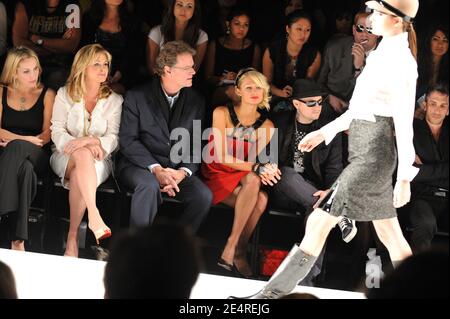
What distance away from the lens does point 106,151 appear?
5.93 metres

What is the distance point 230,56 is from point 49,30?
123 cm

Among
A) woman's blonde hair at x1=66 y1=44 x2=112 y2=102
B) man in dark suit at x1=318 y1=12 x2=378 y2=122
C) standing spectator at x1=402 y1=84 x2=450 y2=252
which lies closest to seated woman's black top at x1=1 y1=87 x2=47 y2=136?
woman's blonde hair at x1=66 y1=44 x2=112 y2=102

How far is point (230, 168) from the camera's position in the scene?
5969 mm

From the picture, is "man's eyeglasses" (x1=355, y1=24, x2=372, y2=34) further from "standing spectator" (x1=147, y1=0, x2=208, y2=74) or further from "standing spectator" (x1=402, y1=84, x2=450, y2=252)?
"standing spectator" (x1=147, y1=0, x2=208, y2=74)

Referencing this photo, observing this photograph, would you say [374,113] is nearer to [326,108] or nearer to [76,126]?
[326,108]

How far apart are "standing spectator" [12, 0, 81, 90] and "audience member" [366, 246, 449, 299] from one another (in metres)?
4.08

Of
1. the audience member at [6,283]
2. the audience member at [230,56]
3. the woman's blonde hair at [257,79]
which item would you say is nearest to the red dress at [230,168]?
the woman's blonde hair at [257,79]

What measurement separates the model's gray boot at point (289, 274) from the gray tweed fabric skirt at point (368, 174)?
0.27 metres

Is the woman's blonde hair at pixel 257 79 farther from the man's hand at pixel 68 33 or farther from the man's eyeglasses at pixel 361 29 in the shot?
the man's hand at pixel 68 33

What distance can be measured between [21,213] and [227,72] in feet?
5.24

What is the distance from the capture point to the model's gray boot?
4.78 metres

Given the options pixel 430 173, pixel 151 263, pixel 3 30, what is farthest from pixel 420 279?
pixel 3 30

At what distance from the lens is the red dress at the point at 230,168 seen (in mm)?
5941
